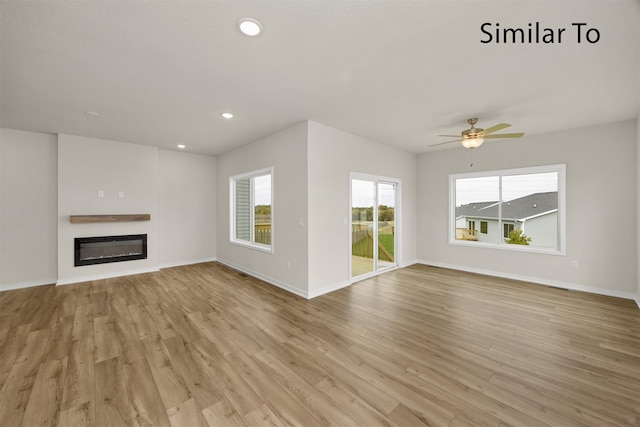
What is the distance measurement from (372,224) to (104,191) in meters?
5.32

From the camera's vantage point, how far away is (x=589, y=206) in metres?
4.13

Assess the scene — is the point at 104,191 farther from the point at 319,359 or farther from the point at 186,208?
the point at 319,359

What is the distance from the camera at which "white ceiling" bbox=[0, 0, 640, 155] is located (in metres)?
1.77

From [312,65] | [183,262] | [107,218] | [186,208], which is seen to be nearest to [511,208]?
[312,65]

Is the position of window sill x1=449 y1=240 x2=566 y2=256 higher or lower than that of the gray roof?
lower

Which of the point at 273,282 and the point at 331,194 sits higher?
the point at 331,194

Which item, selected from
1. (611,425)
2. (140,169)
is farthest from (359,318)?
(140,169)

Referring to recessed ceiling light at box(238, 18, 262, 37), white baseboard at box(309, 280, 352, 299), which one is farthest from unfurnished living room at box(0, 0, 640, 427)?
white baseboard at box(309, 280, 352, 299)

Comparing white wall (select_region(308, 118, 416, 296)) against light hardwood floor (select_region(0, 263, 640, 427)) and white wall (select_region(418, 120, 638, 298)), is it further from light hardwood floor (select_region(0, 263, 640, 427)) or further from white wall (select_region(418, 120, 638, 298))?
white wall (select_region(418, 120, 638, 298))

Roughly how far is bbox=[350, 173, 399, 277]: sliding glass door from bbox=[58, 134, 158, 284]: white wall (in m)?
4.32

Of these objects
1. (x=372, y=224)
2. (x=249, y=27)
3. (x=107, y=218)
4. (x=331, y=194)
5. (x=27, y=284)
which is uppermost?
(x=249, y=27)

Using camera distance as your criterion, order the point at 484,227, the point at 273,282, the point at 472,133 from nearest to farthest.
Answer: the point at 472,133 → the point at 273,282 → the point at 484,227

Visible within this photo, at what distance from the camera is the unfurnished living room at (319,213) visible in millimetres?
1815

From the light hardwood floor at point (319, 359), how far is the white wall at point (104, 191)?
1040mm
